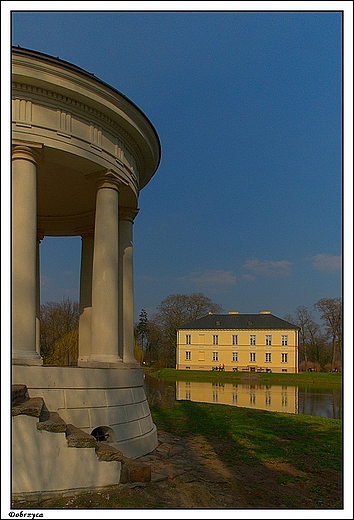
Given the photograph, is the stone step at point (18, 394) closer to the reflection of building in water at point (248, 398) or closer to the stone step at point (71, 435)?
the stone step at point (71, 435)

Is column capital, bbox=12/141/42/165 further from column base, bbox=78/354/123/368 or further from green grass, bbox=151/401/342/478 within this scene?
green grass, bbox=151/401/342/478

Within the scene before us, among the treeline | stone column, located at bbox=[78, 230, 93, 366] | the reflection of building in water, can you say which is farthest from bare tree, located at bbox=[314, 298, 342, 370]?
stone column, located at bbox=[78, 230, 93, 366]

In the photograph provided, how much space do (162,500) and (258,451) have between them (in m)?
5.16

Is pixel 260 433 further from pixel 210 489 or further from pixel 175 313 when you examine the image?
pixel 175 313

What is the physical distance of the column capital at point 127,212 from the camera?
15.5 m

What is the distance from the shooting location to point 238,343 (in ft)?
280

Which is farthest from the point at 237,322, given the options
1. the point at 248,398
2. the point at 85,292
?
the point at 85,292

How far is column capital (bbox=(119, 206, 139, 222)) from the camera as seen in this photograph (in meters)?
15.5

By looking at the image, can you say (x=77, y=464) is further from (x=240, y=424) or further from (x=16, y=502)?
(x=240, y=424)

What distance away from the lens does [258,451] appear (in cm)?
1266

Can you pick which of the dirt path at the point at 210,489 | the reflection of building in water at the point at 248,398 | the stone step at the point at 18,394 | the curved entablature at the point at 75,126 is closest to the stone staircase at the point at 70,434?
the stone step at the point at 18,394

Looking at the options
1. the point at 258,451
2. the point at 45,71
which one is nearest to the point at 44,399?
the point at 258,451

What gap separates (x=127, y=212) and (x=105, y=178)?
8.98 ft

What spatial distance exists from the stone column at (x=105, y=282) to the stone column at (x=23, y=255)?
82.2 inches
